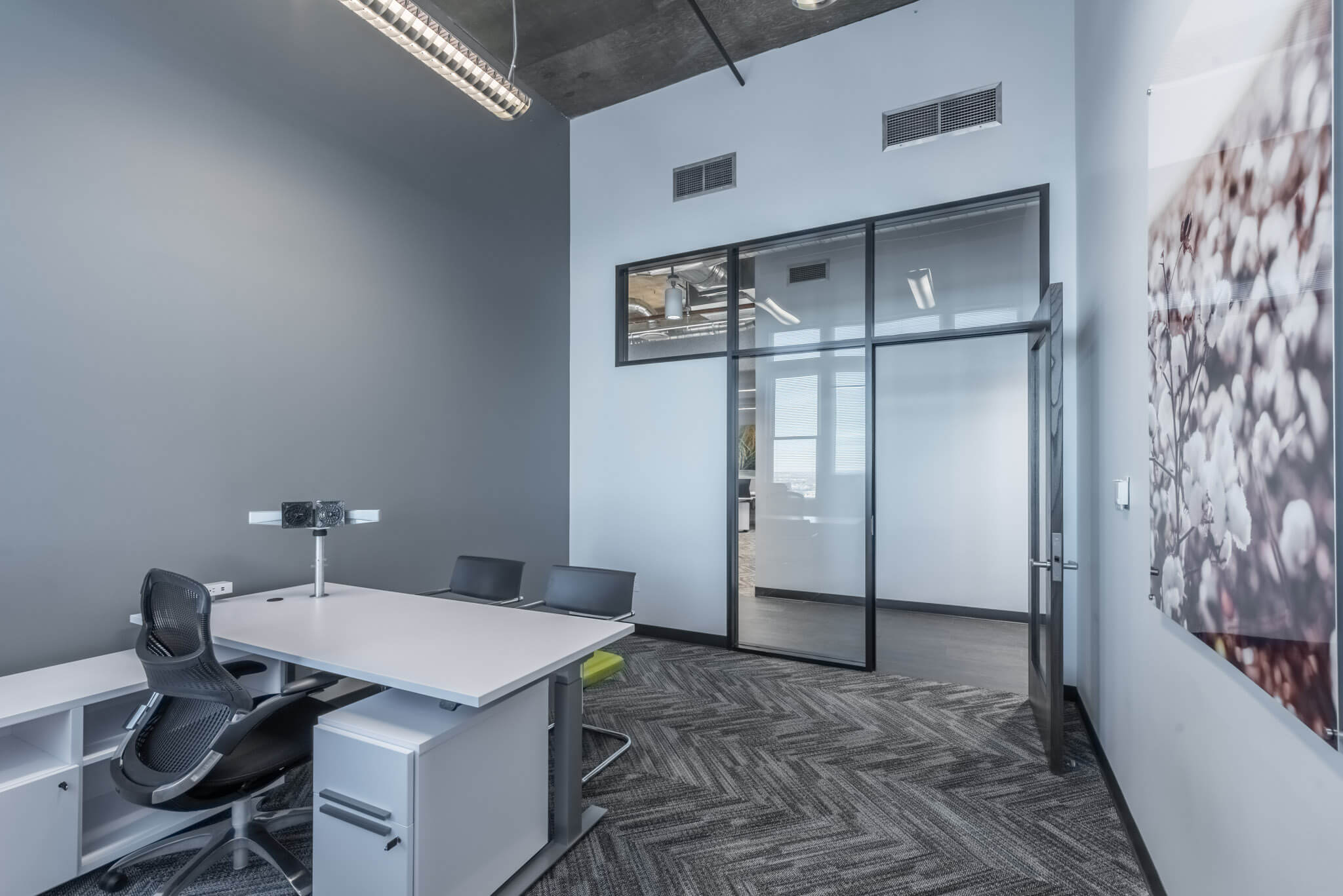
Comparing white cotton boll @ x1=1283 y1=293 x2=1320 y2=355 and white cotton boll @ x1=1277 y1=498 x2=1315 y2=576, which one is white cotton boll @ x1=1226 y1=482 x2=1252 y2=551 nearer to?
white cotton boll @ x1=1277 y1=498 x2=1315 y2=576

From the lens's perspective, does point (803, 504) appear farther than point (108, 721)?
Yes

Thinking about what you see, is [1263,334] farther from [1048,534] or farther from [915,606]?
[915,606]

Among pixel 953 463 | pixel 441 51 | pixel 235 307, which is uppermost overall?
pixel 441 51

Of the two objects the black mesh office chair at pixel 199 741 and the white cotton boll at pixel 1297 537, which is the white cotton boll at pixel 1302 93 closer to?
the white cotton boll at pixel 1297 537

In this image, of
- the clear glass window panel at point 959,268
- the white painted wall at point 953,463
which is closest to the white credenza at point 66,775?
the white painted wall at point 953,463

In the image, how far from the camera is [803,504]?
4.41m

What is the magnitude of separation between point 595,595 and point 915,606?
8.74 feet

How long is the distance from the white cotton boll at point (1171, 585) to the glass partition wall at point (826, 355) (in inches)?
91.0

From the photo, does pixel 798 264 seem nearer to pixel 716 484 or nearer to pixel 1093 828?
pixel 716 484

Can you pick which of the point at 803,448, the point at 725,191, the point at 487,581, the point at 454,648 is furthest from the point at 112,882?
the point at 725,191

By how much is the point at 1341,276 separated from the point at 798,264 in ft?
12.1

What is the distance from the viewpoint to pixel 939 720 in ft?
10.9

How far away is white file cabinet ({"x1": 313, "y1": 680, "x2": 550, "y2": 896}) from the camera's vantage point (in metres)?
1.67

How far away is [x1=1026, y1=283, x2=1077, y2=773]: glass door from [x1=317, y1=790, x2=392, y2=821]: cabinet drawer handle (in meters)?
2.68
